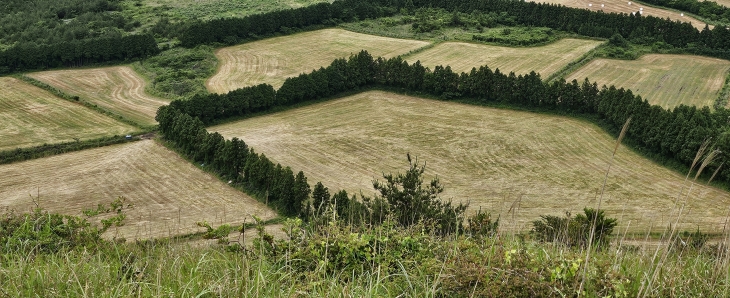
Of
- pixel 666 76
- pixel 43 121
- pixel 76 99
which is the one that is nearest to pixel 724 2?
pixel 666 76

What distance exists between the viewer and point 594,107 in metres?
55.2

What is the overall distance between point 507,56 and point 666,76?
15.6 meters

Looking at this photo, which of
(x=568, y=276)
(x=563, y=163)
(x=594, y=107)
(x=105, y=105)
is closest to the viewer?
(x=568, y=276)

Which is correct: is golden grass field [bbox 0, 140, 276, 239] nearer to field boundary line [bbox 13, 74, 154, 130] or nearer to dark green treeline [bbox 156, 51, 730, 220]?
dark green treeline [bbox 156, 51, 730, 220]

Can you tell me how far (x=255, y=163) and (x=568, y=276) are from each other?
33458 mm

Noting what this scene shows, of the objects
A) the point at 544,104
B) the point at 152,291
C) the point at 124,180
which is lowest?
the point at 124,180

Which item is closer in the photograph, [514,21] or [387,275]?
[387,275]

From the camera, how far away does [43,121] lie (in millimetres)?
55750

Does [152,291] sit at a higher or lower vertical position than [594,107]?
higher

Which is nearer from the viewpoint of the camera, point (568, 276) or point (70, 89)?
point (568, 276)

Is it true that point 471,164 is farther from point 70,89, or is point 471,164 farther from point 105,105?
point 70,89

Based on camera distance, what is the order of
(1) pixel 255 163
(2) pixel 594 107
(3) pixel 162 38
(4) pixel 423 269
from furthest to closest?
(3) pixel 162 38
(2) pixel 594 107
(1) pixel 255 163
(4) pixel 423 269

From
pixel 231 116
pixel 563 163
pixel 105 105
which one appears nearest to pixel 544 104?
pixel 563 163

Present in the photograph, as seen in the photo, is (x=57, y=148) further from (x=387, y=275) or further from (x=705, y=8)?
(x=705, y=8)
